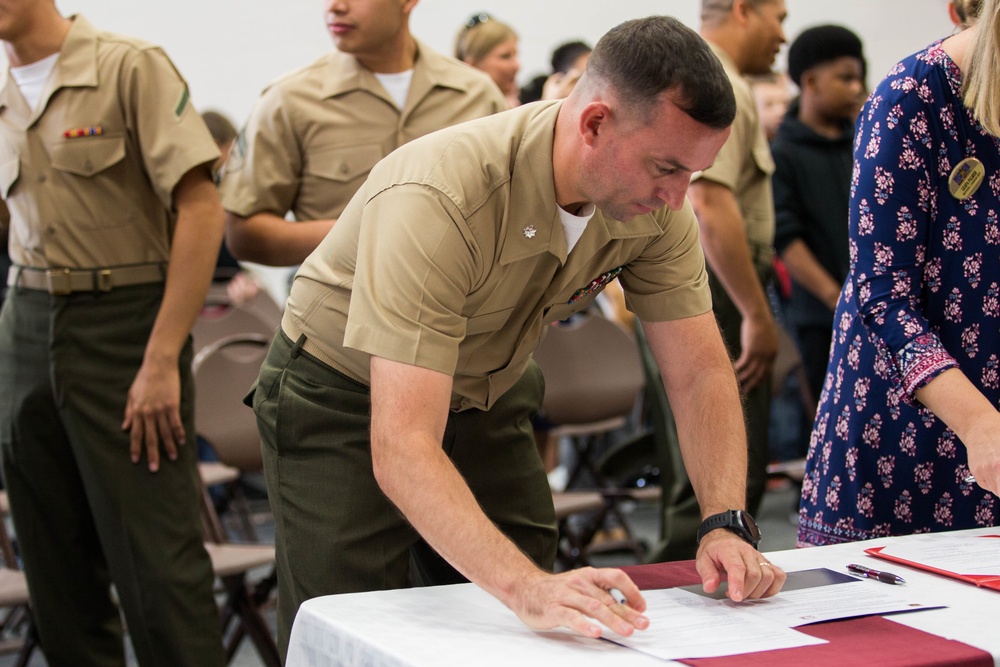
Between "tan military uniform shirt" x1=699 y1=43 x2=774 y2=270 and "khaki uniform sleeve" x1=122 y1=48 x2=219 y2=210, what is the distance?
1280 mm

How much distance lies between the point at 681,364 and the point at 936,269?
415 mm

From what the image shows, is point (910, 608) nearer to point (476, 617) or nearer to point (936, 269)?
point (476, 617)

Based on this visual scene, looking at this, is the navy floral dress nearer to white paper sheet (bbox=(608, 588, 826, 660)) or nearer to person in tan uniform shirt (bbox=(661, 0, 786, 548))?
white paper sheet (bbox=(608, 588, 826, 660))

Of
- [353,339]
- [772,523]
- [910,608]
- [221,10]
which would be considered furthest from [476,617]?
[221,10]

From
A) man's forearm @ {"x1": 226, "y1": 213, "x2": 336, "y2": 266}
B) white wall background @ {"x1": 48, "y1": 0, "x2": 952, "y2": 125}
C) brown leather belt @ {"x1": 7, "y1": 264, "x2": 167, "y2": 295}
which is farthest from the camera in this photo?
white wall background @ {"x1": 48, "y1": 0, "x2": 952, "y2": 125}

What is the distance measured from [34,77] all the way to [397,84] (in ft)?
2.50

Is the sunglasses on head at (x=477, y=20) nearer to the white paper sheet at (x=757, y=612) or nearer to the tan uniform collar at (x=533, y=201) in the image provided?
the tan uniform collar at (x=533, y=201)

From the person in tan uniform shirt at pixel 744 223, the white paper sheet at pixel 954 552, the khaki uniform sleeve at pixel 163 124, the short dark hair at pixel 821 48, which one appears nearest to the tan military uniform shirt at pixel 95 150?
the khaki uniform sleeve at pixel 163 124

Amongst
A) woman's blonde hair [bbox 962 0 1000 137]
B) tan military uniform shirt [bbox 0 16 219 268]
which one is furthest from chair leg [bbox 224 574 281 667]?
woman's blonde hair [bbox 962 0 1000 137]

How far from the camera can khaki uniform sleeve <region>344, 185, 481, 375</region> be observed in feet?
4.50

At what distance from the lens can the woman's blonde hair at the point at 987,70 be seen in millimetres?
1636

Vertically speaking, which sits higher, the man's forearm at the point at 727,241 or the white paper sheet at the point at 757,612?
the man's forearm at the point at 727,241

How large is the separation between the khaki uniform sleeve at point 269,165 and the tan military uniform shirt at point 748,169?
1.04 m

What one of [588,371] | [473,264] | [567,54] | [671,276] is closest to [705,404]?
[671,276]
